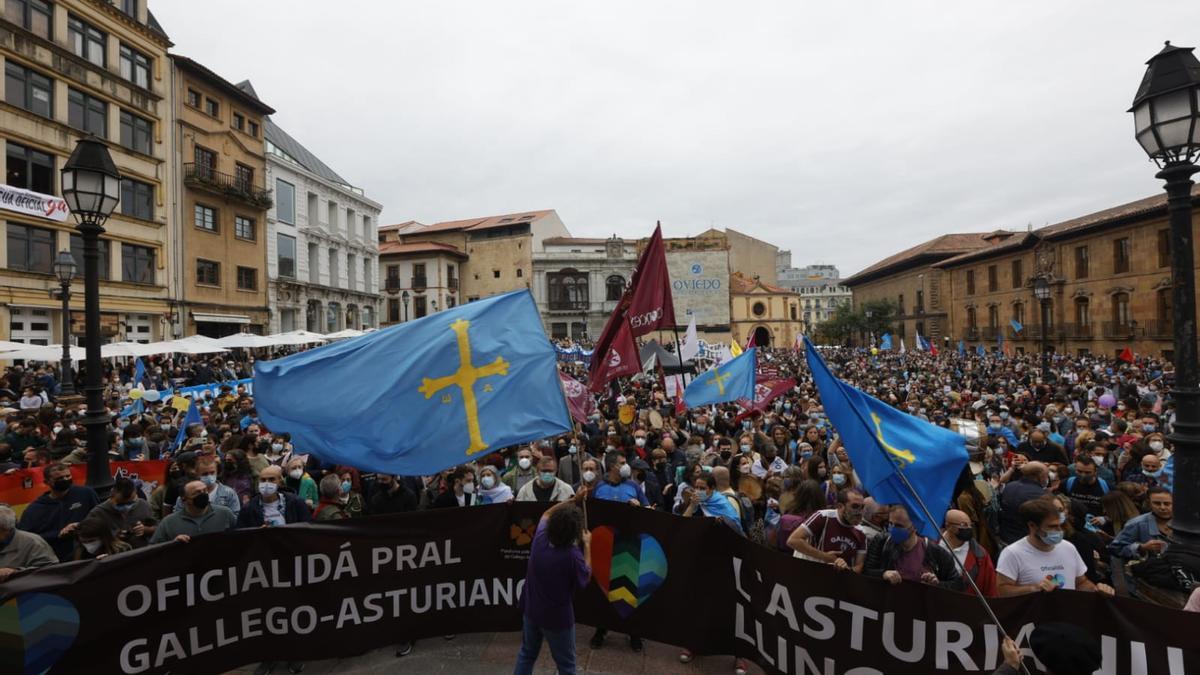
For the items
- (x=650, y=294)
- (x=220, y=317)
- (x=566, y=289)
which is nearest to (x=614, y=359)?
(x=650, y=294)

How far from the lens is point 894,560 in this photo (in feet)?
15.3

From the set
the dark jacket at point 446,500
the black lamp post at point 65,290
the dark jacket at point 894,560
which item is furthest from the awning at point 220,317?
the dark jacket at point 894,560

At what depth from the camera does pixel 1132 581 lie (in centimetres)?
505

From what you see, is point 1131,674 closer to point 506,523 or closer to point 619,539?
point 619,539

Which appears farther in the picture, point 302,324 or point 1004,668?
point 302,324

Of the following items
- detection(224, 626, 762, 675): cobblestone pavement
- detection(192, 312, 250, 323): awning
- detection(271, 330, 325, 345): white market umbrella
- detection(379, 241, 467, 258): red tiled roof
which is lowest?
detection(224, 626, 762, 675): cobblestone pavement

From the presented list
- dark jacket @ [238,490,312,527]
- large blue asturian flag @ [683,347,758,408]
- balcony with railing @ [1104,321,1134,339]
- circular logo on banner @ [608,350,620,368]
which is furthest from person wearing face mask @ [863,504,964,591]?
balcony with railing @ [1104,321,1134,339]

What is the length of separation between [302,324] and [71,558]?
38711 mm

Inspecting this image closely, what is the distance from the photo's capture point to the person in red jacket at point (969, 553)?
4691 millimetres

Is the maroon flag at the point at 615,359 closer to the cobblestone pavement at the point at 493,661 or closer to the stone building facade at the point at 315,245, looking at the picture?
the cobblestone pavement at the point at 493,661

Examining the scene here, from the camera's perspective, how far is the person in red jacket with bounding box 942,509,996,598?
4.69 metres

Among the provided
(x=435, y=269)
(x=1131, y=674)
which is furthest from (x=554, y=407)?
(x=435, y=269)

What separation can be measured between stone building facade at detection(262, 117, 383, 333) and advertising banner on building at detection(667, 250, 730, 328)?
30.3m

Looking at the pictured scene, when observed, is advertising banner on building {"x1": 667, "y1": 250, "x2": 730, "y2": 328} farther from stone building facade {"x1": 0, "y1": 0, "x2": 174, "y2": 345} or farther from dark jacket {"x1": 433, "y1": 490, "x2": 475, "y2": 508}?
dark jacket {"x1": 433, "y1": 490, "x2": 475, "y2": 508}
